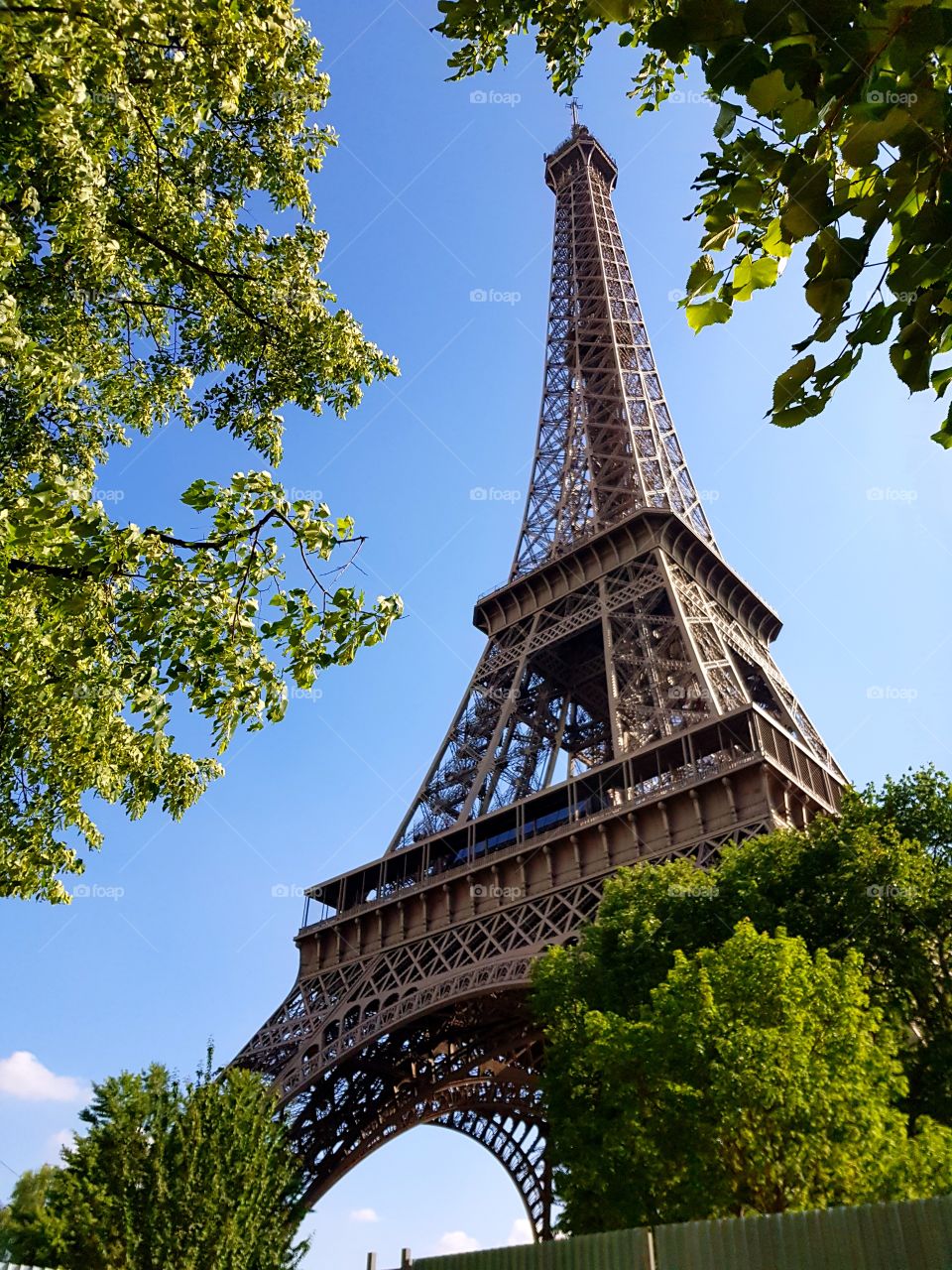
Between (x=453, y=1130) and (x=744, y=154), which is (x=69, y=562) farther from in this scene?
(x=453, y=1130)

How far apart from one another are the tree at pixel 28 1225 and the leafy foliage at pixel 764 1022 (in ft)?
30.8

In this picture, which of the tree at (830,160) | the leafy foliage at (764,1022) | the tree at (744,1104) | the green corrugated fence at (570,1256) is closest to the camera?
the tree at (830,160)

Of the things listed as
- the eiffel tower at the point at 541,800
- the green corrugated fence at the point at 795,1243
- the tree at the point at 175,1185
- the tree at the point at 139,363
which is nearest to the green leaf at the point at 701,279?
the tree at the point at 139,363

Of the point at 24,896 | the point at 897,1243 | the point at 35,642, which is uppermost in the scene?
the point at 35,642

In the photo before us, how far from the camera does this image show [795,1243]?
6969 millimetres

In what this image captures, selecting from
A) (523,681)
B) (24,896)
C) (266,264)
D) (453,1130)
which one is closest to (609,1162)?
(24,896)

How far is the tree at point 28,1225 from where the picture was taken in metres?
19.3

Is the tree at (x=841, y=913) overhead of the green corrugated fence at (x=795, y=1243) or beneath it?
overhead

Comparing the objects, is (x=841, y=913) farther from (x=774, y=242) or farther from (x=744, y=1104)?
(x=774, y=242)

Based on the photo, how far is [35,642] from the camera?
6949mm

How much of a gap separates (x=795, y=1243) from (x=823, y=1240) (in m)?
0.22

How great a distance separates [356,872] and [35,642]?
1071 inches

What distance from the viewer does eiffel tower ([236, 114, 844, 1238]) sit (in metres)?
24.8

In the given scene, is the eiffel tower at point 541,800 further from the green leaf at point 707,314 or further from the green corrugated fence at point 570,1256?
the green leaf at point 707,314
